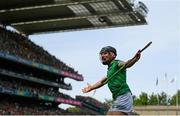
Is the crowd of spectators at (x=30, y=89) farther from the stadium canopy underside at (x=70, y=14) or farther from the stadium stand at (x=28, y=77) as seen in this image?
the stadium canopy underside at (x=70, y=14)

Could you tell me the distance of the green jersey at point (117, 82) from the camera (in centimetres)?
871

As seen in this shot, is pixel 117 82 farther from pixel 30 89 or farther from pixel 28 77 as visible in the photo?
pixel 28 77

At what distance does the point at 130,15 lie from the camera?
5922 centimetres

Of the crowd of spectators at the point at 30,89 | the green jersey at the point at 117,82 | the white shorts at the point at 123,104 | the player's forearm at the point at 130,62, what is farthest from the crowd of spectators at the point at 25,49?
the player's forearm at the point at 130,62

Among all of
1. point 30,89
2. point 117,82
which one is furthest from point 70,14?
point 117,82

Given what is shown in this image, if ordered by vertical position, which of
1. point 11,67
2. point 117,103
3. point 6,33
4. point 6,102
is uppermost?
point 6,33

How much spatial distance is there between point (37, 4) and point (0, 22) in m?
8.16

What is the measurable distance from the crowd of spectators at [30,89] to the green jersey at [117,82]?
143ft

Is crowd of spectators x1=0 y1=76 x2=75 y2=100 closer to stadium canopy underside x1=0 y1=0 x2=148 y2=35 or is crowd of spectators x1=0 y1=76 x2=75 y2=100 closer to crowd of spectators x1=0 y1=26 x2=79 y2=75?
crowd of spectators x1=0 y1=26 x2=79 y2=75

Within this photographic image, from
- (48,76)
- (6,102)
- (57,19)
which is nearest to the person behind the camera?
(6,102)

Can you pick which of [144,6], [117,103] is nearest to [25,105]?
[144,6]

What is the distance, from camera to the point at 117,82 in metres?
8.72

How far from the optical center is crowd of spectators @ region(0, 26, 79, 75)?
183 feet

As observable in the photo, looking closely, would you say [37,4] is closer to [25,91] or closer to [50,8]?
[50,8]
